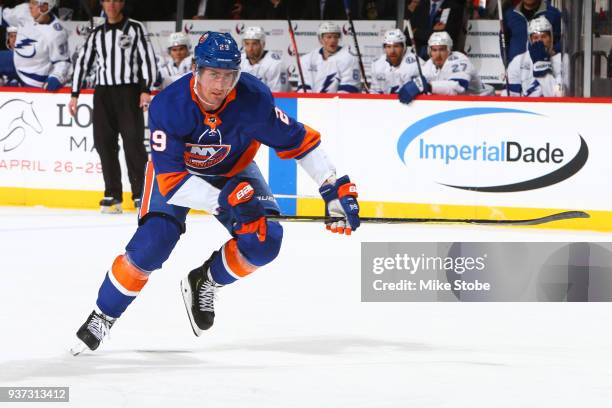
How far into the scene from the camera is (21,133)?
10273 mm

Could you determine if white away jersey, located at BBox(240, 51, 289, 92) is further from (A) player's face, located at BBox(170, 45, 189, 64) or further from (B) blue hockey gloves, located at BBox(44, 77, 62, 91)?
(B) blue hockey gloves, located at BBox(44, 77, 62, 91)

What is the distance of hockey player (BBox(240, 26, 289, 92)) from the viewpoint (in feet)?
33.3

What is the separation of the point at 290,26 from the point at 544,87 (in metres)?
2.22

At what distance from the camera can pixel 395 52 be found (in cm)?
975

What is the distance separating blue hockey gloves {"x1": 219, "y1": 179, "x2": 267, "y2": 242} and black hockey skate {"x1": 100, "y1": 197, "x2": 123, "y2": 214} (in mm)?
5095

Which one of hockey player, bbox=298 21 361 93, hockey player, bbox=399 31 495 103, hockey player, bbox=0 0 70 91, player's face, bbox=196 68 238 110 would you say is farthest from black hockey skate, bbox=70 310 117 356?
hockey player, bbox=0 0 70 91

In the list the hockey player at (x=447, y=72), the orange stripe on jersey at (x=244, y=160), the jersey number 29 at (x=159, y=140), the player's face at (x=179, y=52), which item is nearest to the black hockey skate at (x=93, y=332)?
the jersey number 29 at (x=159, y=140)

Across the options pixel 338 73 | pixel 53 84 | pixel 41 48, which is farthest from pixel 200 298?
pixel 41 48

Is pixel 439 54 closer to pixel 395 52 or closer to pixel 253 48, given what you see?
pixel 395 52

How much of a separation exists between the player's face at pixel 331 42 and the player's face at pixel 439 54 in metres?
0.93

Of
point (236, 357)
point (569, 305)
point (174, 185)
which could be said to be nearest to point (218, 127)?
point (174, 185)

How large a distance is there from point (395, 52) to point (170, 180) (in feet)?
17.4

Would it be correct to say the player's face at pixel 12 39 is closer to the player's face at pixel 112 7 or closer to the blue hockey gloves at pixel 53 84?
the blue hockey gloves at pixel 53 84

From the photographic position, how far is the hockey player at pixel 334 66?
33.0 ft
